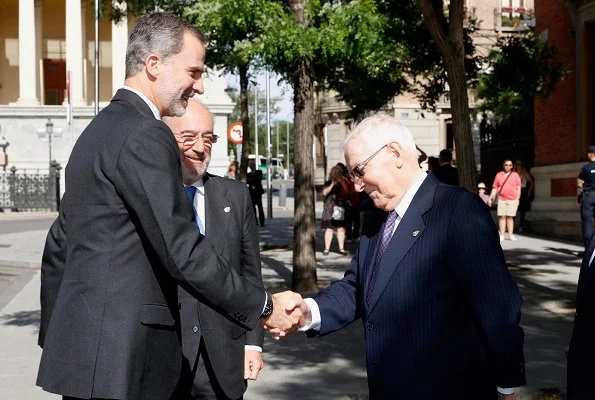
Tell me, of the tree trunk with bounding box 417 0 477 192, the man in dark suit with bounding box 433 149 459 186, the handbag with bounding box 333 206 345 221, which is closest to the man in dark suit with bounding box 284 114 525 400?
the tree trunk with bounding box 417 0 477 192

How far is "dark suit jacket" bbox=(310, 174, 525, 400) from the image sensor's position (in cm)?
356

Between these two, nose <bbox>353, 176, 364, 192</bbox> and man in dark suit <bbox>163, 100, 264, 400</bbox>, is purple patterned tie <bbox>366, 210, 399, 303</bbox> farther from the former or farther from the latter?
man in dark suit <bbox>163, 100, 264, 400</bbox>

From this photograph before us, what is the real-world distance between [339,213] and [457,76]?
308 inches

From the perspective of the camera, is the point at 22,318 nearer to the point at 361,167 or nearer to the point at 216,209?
the point at 216,209

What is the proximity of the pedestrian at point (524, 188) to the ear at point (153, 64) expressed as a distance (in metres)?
20.6

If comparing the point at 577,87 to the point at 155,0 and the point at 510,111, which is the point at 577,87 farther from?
the point at 155,0

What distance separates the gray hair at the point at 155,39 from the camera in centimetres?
350

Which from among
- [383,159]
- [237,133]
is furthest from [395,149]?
[237,133]

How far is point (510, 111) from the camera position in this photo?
57.7 ft

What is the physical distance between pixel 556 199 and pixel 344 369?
15.9m

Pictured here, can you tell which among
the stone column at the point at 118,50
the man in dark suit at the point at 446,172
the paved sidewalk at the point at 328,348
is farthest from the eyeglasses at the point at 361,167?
the stone column at the point at 118,50

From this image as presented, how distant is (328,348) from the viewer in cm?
932

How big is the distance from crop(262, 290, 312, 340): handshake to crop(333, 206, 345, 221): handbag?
50.0ft

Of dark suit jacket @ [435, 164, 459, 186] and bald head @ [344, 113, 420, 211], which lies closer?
bald head @ [344, 113, 420, 211]
